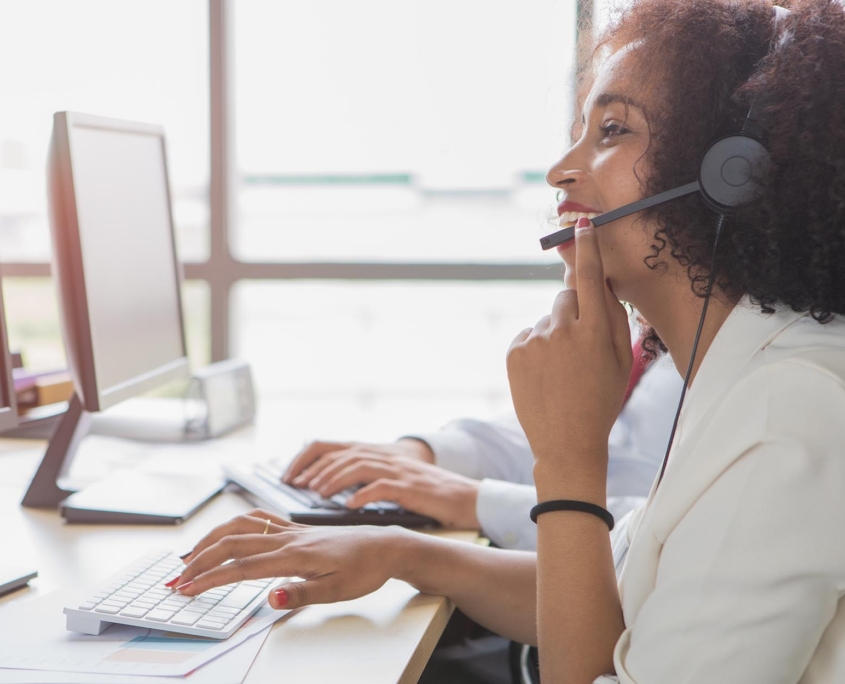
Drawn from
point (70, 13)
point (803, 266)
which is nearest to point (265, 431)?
point (803, 266)

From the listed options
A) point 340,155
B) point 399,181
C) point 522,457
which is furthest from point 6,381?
point 399,181

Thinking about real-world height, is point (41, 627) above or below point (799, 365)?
below

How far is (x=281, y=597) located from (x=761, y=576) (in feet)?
1.44

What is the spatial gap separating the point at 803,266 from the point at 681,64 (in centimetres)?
26

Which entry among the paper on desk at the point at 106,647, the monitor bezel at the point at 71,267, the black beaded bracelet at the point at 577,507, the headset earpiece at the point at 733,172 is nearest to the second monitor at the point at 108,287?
the monitor bezel at the point at 71,267

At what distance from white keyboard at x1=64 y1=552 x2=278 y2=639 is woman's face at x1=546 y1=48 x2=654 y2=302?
0.53 m

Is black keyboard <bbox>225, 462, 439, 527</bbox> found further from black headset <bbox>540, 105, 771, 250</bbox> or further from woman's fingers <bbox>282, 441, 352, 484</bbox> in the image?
black headset <bbox>540, 105, 771, 250</bbox>

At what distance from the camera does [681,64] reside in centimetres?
91

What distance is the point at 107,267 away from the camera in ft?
4.18

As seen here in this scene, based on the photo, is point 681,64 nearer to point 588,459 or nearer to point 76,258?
point 588,459

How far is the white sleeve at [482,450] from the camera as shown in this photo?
1.43 metres

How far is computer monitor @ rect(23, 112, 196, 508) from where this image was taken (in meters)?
1.17

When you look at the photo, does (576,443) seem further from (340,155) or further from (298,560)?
(340,155)

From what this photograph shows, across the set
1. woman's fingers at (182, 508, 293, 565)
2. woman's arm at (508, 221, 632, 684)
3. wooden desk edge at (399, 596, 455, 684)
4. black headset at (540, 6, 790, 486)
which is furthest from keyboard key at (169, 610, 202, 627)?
black headset at (540, 6, 790, 486)
